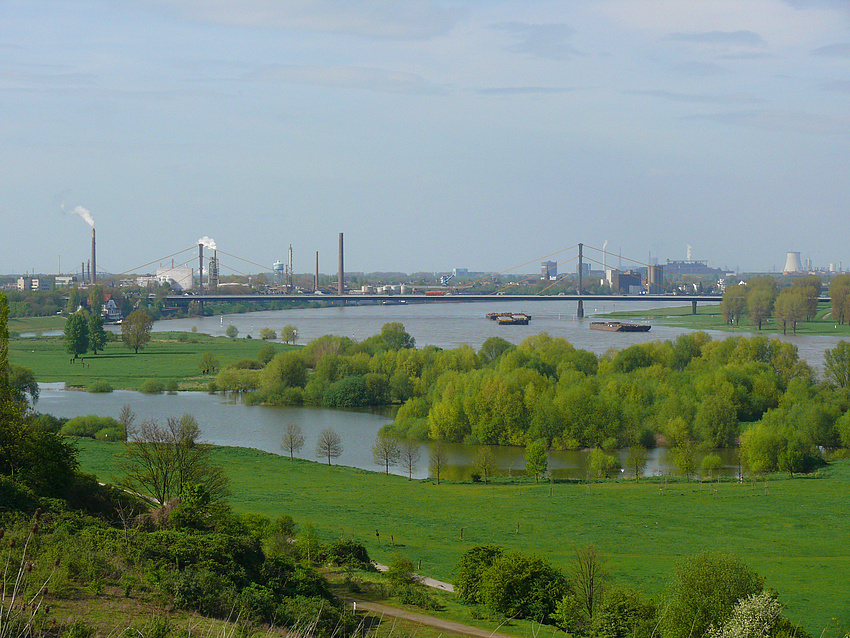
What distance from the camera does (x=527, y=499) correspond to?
996cm

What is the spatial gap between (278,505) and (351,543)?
249cm

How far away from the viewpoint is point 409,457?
12023 millimetres

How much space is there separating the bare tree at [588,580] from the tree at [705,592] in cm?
62

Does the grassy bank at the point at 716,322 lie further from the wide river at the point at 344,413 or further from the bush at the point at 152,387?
the bush at the point at 152,387

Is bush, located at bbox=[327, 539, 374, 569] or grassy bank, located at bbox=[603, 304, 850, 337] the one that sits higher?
grassy bank, located at bbox=[603, 304, 850, 337]

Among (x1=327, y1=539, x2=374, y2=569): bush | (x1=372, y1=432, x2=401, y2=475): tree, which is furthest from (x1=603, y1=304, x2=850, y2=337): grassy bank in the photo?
(x1=327, y1=539, x2=374, y2=569): bush

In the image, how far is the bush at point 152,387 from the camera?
18500 mm

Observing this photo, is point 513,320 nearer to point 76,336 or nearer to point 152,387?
point 76,336

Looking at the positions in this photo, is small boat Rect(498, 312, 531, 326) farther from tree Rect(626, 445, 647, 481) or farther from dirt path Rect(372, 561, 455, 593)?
dirt path Rect(372, 561, 455, 593)

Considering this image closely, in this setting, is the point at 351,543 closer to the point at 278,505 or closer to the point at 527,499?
the point at 278,505

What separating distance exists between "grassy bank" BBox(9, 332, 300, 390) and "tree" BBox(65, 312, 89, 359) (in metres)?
0.28

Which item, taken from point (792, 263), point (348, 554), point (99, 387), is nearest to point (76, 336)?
point (99, 387)

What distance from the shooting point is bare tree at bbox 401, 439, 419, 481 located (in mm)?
12047

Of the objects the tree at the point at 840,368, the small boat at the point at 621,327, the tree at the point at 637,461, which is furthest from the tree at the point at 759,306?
the tree at the point at 637,461
